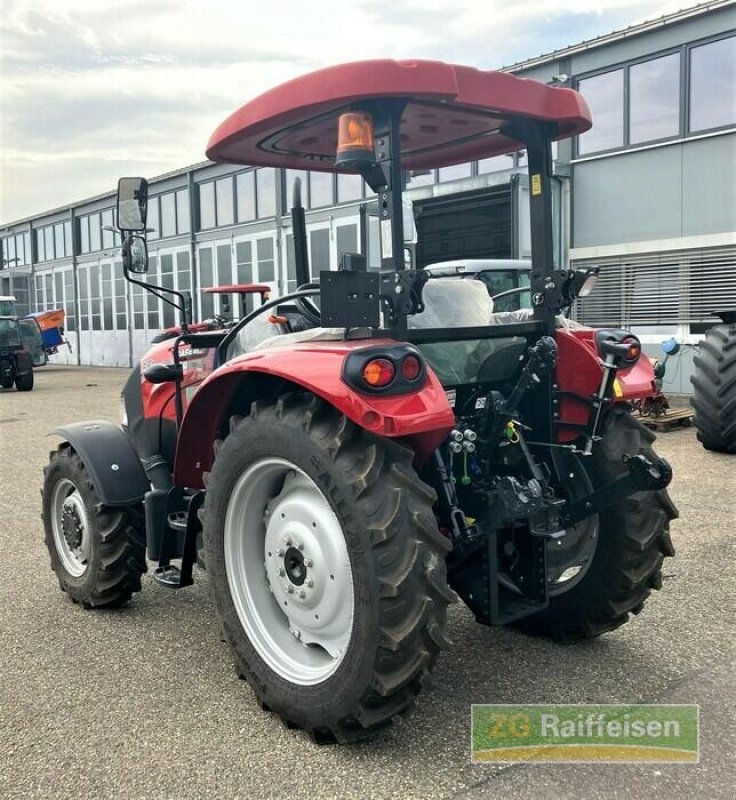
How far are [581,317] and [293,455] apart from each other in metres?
13.2

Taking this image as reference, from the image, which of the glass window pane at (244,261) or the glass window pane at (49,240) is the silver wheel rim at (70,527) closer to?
the glass window pane at (244,261)

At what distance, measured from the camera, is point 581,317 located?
49.8 ft

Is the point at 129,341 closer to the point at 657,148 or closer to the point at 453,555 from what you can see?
the point at 657,148

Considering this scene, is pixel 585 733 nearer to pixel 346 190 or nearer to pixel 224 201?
pixel 346 190

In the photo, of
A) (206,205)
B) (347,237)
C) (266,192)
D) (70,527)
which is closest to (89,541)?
(70,527)

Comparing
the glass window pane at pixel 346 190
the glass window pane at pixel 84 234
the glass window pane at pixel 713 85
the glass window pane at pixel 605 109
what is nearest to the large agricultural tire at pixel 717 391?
the glass window pane at pixel 713 85

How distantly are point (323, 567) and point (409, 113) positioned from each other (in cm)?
172

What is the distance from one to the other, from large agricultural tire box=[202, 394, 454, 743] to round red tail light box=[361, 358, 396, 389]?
0.20 m

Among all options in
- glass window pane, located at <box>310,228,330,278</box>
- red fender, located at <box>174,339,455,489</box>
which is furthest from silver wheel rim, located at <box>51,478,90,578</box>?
glass window pane, located at <box>310,228,330,278</box>

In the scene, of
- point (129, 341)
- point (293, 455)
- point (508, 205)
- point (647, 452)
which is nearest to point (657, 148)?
point (508, 205)

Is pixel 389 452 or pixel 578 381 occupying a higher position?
pixel 578 381

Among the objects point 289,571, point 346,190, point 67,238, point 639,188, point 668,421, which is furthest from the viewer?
point 67,238

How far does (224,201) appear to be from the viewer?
24.1 m

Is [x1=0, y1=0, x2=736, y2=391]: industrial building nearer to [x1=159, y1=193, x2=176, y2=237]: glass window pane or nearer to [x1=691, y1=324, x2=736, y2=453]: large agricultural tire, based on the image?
[x1=691, y1=324, x2=736, y2=453]: large agricultural tire
